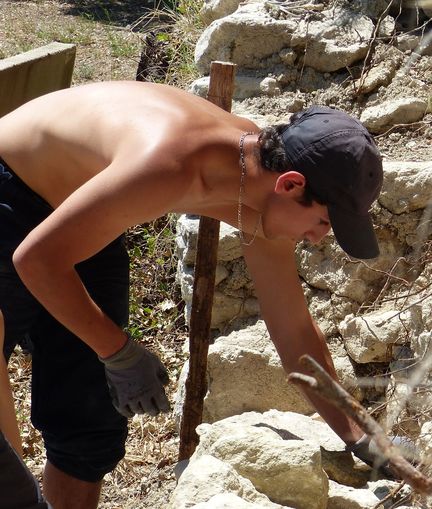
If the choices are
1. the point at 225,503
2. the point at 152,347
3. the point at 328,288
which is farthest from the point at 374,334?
the point at 152,347

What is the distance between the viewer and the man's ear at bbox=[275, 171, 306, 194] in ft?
8.68

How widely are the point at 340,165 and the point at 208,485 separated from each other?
3.08 feet

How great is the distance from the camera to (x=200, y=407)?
3.88 metres

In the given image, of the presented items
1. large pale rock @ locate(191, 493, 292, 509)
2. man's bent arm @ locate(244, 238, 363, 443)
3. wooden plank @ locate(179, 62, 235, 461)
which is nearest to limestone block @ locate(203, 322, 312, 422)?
wooden plank @ locate(179, 62, 235, 461)

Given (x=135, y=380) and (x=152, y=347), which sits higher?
(x=135, y=380)

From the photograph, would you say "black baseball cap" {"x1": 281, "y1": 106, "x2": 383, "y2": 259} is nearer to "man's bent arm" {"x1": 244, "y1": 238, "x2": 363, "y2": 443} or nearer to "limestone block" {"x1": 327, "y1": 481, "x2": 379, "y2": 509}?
"man's bent arm" {"x1": 244, "y1": 238, "x2": 363, "y2": 443}

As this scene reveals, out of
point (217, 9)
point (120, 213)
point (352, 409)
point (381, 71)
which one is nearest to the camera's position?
point (352, 409)

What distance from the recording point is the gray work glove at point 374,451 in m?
2.92

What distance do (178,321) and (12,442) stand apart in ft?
9.66

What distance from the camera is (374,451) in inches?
116

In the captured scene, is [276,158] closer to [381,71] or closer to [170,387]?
[381,71]

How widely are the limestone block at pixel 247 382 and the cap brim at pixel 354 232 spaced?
119 cm

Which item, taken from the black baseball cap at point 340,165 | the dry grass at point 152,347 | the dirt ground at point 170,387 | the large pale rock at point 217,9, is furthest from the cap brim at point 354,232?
the large pale rock at point 217,9

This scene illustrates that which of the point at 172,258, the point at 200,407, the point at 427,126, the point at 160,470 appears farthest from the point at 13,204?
the point at 172,258
